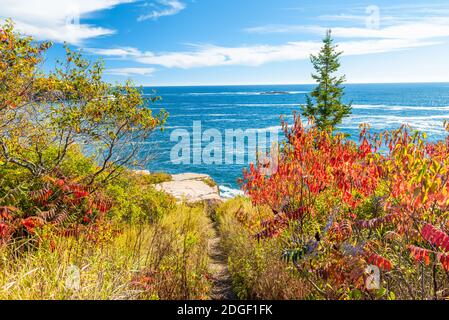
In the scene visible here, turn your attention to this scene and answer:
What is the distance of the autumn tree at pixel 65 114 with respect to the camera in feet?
28.9

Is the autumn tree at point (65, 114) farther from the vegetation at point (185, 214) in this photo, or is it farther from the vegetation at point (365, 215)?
the vegetation at point (365, 215)

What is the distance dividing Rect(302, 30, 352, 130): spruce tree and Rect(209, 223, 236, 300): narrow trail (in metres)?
26.1

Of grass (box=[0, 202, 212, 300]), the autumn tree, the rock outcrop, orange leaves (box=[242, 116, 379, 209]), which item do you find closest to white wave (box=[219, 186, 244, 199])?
the rock outcrop

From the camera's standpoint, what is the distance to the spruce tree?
35219 mm

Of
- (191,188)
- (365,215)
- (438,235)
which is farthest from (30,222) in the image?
(191,188)

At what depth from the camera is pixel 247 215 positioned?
10664 mm

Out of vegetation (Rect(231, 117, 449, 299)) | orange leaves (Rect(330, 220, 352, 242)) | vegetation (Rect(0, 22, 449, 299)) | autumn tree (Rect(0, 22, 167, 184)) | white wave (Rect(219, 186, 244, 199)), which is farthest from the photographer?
white wave (Rect(219, 186, 244, 199))

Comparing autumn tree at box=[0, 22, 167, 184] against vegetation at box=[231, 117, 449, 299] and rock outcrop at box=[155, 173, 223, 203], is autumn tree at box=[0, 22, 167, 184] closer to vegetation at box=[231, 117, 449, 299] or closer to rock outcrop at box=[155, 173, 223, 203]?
vegetation at box=[231, 117, 449, 299]

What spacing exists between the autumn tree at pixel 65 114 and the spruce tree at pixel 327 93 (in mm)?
27242

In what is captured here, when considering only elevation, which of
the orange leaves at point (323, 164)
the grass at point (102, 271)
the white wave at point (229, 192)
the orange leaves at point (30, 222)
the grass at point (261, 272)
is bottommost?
the white wave at point (229, 192)

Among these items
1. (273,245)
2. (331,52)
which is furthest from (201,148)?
(273,245)

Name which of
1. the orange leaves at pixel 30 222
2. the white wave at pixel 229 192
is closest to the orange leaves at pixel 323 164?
the orange leaves at pixel 30 222
